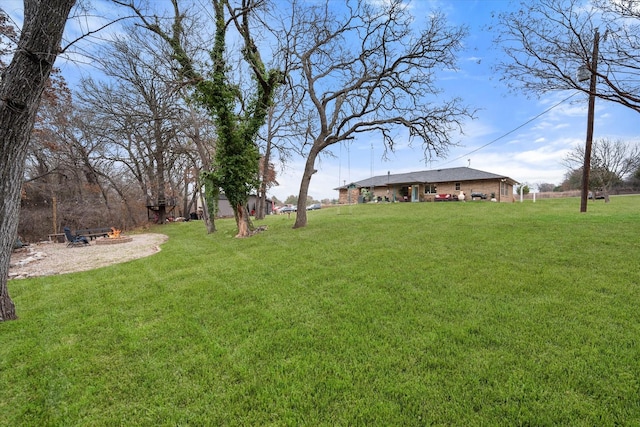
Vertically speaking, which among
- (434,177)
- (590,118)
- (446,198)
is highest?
(590,118)

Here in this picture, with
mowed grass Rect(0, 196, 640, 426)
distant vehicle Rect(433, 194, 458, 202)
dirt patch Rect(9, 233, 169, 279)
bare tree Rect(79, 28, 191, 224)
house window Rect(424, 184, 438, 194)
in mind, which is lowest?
dirt patch Rect(9, 233, 169, 279)

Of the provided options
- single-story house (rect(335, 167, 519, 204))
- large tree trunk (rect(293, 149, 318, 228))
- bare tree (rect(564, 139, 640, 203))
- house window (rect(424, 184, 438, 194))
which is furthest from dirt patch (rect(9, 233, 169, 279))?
bare tree (rect(564, 139, 640, 203))

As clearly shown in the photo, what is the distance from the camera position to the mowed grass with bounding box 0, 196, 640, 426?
2.00 m

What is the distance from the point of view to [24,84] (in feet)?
10.4

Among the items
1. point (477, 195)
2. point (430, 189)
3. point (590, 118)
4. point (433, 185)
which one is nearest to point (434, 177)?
point (433, 185)

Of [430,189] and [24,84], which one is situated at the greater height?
[24,84]

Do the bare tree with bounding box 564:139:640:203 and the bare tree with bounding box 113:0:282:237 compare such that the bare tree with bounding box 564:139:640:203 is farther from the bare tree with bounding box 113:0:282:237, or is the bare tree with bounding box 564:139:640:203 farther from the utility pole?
the bare tree with bounding box 113:0:282:237

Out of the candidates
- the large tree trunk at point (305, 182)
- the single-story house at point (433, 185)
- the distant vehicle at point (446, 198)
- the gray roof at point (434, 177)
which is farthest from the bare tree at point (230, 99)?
the distant vehicle at point (446, 198)

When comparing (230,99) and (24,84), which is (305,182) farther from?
(24,84)

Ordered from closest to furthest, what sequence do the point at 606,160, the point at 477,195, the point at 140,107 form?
the point at 140,107, the point at 477,195, the point at 606,160

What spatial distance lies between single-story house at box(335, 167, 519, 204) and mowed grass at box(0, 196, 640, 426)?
18.1 m

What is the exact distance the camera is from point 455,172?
26594 millimetres

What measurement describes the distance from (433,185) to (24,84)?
2755 centimetres

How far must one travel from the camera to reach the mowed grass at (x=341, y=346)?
78.8 inches
